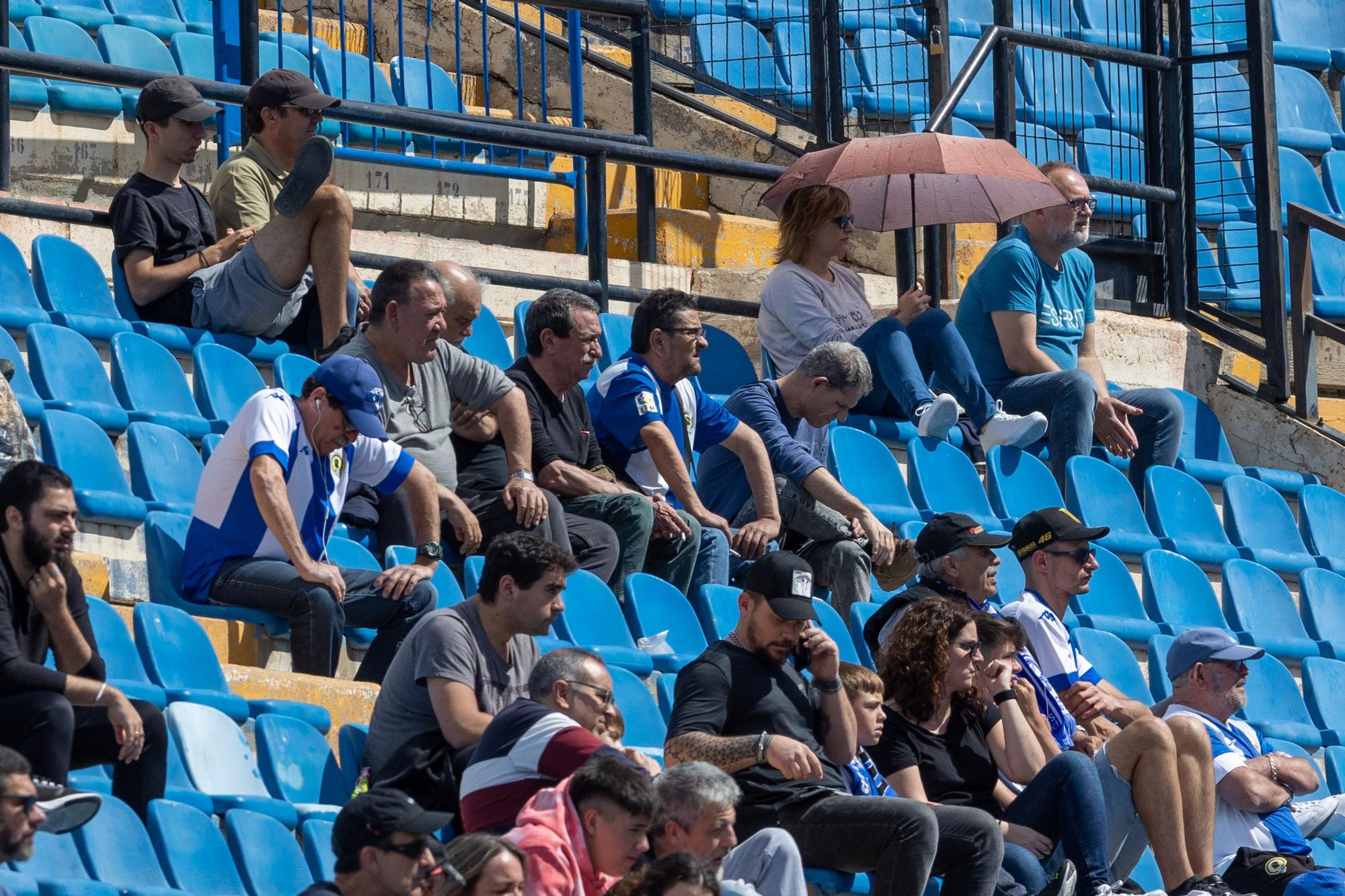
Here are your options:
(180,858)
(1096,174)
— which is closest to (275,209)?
(180,858)

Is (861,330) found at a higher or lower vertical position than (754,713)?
higher

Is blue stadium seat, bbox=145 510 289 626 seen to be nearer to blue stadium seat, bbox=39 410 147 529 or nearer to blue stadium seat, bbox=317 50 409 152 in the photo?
blue stadium seat, bbox=39 410 147 529

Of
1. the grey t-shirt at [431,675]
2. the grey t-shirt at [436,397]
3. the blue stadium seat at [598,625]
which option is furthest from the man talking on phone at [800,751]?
the grey t-shirt at [436,397]

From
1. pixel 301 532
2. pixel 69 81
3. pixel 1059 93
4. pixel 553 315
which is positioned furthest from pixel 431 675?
pixel 1059 93

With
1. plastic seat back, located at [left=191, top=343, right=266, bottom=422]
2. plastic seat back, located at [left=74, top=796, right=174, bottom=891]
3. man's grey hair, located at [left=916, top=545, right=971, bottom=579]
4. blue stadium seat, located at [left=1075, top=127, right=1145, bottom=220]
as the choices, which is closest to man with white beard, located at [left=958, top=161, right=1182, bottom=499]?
blue stadium seat, located at [left=1075, top=127, right=1145, bottom=220]

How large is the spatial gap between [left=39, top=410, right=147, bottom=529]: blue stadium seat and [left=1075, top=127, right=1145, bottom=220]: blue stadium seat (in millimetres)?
5522

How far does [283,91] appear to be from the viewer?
7562 millimetres

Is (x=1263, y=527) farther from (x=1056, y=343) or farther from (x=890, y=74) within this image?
(x=890, y=74)

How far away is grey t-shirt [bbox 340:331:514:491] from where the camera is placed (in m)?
6.82

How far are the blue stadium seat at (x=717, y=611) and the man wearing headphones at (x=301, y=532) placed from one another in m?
0.94

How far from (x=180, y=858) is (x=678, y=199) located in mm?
6980

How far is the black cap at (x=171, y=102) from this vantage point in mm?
7414

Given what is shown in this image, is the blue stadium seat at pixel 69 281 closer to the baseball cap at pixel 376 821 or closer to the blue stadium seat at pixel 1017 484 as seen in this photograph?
the blue stadium seat at pixel 1017 484

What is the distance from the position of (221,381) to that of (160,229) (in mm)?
671
